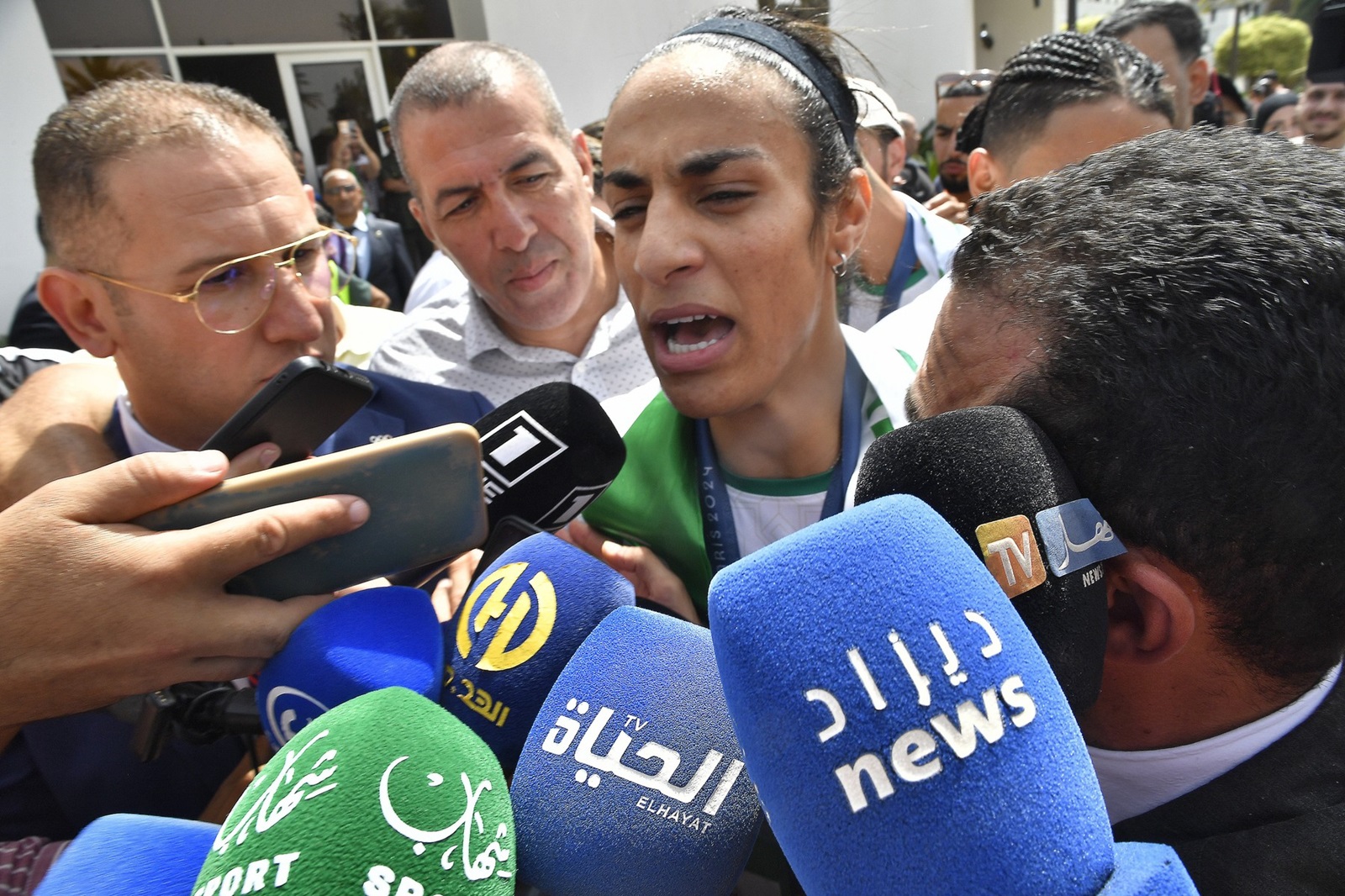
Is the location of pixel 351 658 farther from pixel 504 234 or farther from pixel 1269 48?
pixel 1269 48

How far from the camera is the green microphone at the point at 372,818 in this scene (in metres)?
0.65

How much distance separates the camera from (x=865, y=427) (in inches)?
64.3

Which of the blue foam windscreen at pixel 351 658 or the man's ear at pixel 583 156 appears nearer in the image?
the blue foam windscreen at pixel 351 658

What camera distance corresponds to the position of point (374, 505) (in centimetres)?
101

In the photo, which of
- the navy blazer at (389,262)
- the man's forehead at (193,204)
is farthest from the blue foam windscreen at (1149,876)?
the navy blazer at (389,262)

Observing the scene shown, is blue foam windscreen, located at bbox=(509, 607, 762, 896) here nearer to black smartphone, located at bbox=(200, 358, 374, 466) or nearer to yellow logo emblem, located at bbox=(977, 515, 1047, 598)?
yellow logo emblem, located at bbox=(977, 515, 1047, 598)

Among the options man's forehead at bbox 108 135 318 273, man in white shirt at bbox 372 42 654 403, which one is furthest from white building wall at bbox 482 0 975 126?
man's forehead at bbox 108 135 318 273

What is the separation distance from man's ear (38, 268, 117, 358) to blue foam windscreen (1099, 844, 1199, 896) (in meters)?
1.84

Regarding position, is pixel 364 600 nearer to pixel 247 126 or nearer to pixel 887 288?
pixel 247 126

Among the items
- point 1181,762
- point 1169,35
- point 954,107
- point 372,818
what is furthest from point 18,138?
point 1181,762

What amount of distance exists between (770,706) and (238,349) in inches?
56.9

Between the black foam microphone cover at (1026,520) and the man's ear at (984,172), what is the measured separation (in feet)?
7.83

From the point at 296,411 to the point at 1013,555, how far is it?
0.96 m

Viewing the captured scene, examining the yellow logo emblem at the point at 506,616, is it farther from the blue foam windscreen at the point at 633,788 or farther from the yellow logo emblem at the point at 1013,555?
the yellow logo emblem at the point at 1013,555
